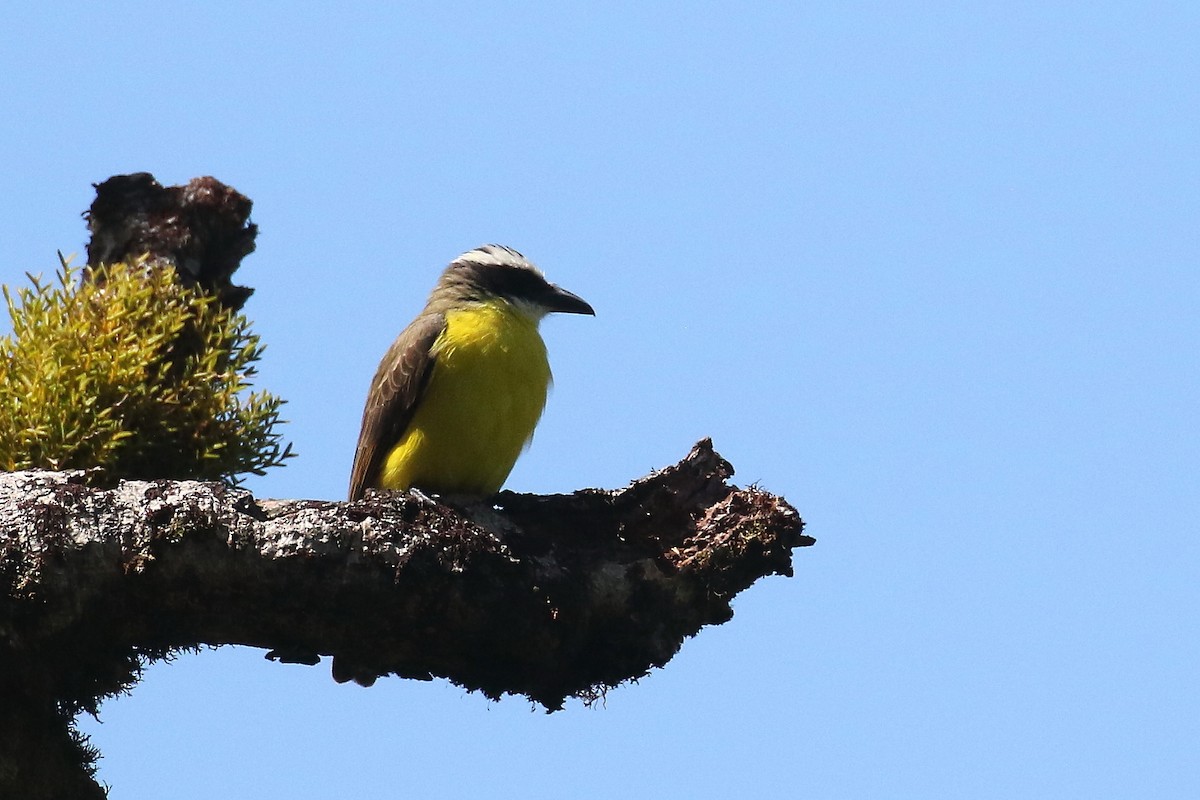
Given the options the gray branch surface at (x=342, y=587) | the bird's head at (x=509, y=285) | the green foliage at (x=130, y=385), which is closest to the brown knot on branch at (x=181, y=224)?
the green foliage at (x=130, y=385)

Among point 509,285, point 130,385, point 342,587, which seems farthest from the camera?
point 509,285

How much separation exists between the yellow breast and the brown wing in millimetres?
50

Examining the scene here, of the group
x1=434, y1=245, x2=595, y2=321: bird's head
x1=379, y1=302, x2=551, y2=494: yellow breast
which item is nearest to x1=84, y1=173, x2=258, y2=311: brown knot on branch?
x1=379, y1=302, x2=551, y2=494: yellow breast

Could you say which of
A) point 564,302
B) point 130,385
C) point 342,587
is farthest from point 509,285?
point 342,587

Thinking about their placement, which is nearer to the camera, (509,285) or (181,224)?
(181,224)

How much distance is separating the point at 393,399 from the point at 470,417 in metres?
0.45

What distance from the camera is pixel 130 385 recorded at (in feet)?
19.4

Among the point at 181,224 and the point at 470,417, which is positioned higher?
the point at 181,224

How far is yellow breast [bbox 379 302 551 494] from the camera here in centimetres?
716

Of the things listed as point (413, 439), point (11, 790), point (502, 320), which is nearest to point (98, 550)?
point (11, 790)

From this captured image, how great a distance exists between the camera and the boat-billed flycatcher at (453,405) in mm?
7176

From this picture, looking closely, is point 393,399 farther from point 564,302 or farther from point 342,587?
point 342,587

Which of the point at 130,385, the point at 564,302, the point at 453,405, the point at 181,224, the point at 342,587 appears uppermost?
the point at 564,302

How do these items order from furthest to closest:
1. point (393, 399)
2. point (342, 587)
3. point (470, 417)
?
point (393, 399), point (470, 417), point (342, 587)
